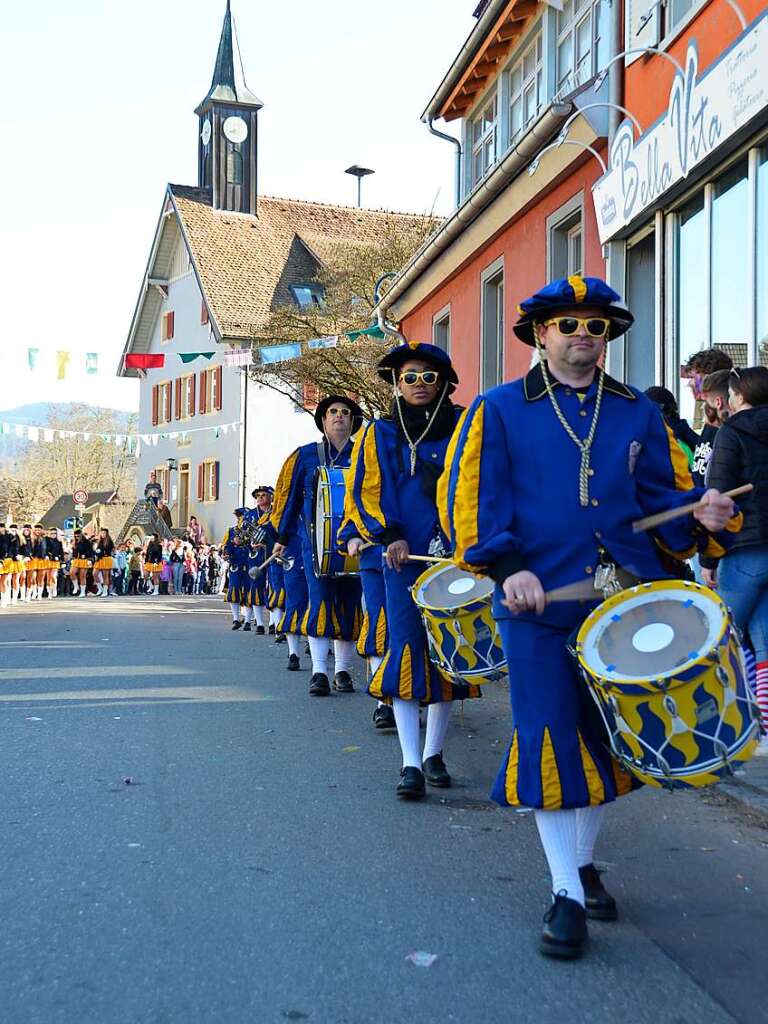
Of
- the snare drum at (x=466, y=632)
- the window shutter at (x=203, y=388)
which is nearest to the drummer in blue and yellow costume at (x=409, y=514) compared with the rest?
the snare drum at (x=466, y=632)

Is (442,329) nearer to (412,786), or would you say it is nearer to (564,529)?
(412,786)

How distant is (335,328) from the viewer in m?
30.7

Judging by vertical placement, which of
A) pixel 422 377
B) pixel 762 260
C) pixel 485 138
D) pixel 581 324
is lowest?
pixel 581 324

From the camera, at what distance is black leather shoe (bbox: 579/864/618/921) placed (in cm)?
429

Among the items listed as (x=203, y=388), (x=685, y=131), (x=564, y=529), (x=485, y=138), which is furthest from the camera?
(x=203, y=388)

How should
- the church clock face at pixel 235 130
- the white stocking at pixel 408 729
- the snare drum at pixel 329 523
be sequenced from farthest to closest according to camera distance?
the church clock face at pixel 235 130
the snare drum at pixel 329 523
the white stocking at pixel 408 729

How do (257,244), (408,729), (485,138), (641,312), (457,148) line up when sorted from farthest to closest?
1. (257,244)
2. (457,148)
3. (485,138)
4. (641,312)
5. (408,729)

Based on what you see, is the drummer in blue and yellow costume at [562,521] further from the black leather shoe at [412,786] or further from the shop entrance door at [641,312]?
the shop entrance door at [641,312]

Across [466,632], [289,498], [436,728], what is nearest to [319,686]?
[289,498]

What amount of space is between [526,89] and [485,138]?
259cm

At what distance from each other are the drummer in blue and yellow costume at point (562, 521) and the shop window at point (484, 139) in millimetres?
15509

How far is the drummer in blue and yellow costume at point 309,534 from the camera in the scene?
9.77 meters

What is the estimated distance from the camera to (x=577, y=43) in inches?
609

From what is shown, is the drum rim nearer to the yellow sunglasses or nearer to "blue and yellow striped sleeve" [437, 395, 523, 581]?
"blue and yellow striped sleeve" [437, 395, 523, 581]
